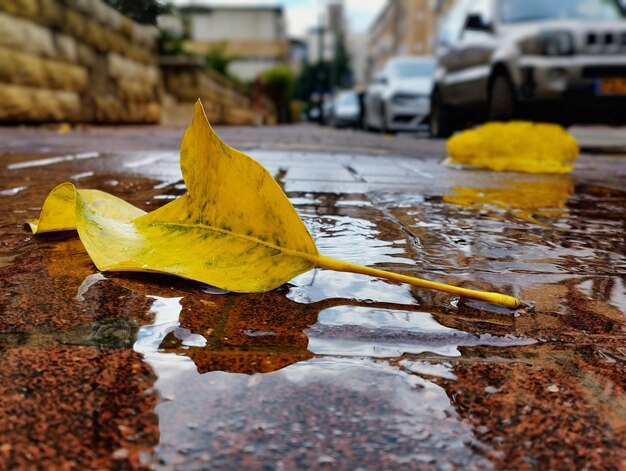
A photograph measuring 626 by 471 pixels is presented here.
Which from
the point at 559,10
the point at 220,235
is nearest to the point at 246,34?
the point at 559,10

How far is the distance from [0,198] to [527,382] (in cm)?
182

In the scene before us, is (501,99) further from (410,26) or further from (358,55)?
(358,55)

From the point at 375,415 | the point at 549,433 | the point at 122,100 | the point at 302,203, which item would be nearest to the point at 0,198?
the point at 302,203

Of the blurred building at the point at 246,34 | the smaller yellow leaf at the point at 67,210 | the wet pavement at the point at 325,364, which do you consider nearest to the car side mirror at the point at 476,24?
the wet pavement at the point at 325,364

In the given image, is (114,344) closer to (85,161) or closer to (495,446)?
(495,446)

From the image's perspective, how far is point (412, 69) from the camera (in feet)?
42.0

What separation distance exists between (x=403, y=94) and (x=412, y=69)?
112cm

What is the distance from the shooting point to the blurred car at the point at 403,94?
11.9m

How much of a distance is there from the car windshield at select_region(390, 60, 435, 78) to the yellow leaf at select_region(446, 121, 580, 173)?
8509 mm

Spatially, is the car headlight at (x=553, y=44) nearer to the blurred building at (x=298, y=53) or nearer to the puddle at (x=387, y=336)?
the puddle at (x=387, y=336)

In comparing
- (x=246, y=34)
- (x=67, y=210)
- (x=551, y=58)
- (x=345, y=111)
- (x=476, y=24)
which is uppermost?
(x=246, y=34)

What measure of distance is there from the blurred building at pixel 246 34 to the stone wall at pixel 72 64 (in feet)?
132

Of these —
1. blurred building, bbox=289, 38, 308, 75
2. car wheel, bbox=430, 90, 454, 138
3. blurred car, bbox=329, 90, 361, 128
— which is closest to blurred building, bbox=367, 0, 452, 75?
blurred building, bbox=289, 38, 308, 75

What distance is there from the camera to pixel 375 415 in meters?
0.66
